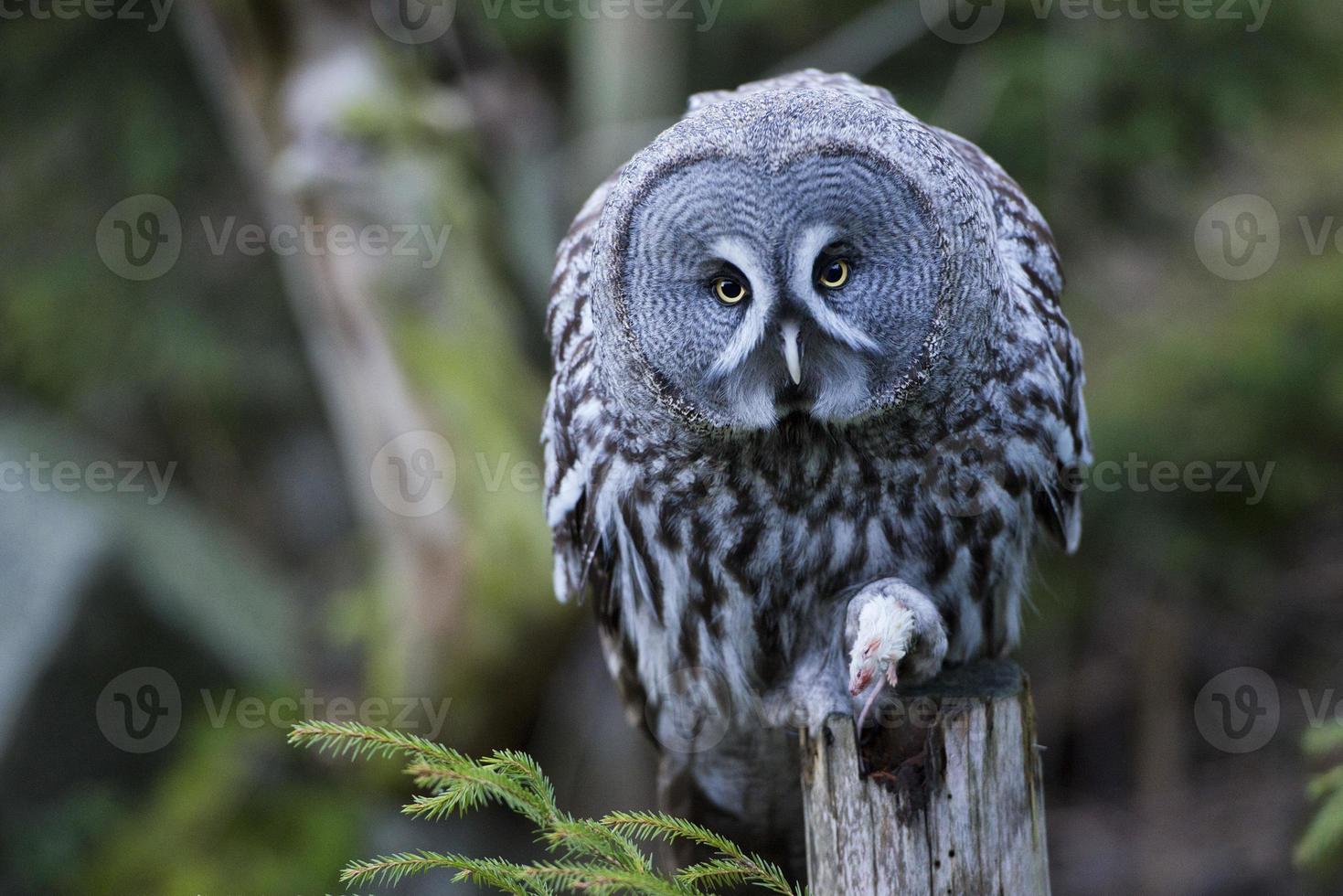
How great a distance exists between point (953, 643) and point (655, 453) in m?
0.83

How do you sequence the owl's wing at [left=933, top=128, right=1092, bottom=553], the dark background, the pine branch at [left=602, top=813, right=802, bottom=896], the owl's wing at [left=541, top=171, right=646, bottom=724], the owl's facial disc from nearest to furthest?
the pine branch at [left=602, top=813, right=802, bottom=896]
the owl's facial disc
the owl's wing at [left=933, top=128, right=1092, bottom=553]
the owl's wing at [left=541, top=171, right=646, bottom=724]
the dark background

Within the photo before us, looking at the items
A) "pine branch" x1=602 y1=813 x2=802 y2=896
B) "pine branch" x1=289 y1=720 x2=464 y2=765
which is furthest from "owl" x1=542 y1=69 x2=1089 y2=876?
"pine branch" x1=289 y1=720 x2=464 y2=765

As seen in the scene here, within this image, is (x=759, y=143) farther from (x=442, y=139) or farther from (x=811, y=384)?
(x=442, y=139)

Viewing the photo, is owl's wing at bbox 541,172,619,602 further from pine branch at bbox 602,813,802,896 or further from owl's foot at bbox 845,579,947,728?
pine branch at bbox 602,813,802,896

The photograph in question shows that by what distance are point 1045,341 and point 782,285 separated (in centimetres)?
79

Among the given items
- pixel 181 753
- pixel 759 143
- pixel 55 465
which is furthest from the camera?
pixel 55 465

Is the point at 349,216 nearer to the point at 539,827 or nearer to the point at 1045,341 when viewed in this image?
the point at 1045,341

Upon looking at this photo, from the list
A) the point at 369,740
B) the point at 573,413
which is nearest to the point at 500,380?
the point at 573,413

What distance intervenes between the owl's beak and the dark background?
319 centimetres

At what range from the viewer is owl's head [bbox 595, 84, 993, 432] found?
229 centimetres

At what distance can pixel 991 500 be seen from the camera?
273cm

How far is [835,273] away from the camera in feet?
7.70

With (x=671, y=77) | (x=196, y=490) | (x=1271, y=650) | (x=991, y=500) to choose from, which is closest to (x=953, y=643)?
(x=991, y=500)

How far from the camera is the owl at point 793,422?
233 cm
